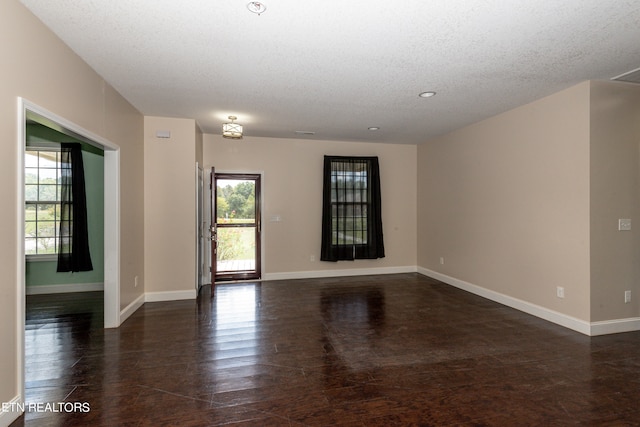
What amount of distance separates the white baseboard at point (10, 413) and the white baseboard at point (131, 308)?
1.67m

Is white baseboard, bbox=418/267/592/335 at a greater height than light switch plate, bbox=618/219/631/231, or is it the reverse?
light switch plate, bbox=618/219/631/231

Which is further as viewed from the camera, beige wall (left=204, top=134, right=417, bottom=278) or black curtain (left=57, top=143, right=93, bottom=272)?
beige wall (left=204, top=134, right=417, bottom=278)

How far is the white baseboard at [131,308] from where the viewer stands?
3654 mm

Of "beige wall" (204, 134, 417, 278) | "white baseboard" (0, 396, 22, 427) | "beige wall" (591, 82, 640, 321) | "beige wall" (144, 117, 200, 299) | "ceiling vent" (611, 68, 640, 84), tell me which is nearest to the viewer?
"white baseboard" (0, 396, 22, 427)

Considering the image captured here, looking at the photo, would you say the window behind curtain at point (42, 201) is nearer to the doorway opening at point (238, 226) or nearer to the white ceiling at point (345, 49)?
the white ceiling at point (345, 49)

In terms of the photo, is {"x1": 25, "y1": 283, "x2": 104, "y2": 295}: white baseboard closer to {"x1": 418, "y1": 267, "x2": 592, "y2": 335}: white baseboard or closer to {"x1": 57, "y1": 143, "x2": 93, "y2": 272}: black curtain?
{"x1": 57, "y1": 143, "x2": 93, "y2": 272}: black curtain

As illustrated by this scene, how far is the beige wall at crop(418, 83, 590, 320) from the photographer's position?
3334mm

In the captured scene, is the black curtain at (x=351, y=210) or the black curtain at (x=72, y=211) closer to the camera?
the black curtain at (x=72, y=211)

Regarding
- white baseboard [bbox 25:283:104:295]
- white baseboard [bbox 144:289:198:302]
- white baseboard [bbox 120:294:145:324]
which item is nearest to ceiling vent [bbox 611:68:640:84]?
white baseboard [bbox 144:289:198:302]

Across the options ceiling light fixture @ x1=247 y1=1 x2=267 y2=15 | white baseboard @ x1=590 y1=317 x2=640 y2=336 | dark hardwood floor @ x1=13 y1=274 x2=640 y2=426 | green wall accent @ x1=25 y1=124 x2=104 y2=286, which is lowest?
dark hardwood floor @ x1=13 y1=274 x2=640 y2=426

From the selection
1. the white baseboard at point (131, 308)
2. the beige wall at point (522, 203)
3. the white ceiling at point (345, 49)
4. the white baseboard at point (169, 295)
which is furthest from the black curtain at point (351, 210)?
the white baseboard at point (131, 308)

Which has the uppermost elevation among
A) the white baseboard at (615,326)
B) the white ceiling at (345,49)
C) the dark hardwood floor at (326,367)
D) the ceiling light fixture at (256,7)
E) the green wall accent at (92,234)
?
the white ceiling at (345,49)

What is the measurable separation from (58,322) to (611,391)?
18.0ft

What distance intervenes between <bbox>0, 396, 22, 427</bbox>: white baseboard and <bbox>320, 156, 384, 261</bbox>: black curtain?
4.48 metres
